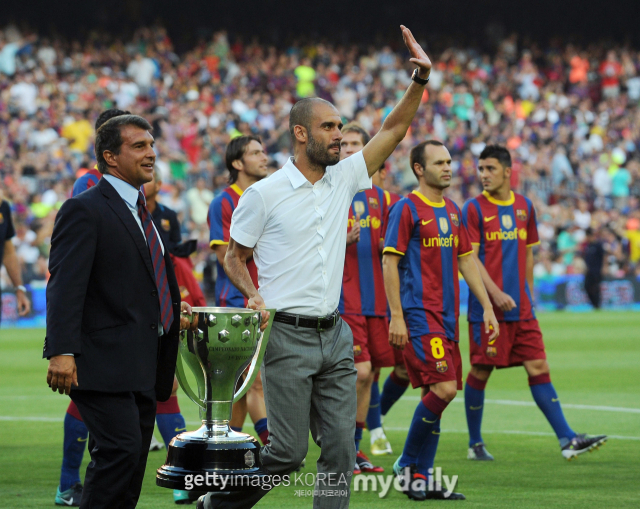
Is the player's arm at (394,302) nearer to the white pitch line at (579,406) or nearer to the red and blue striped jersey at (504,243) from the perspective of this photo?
the red and blue striped jersey at (504,243)

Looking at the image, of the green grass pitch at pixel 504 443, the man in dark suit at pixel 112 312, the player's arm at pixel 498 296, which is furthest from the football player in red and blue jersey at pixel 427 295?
the man in dark suit at pixel 112 312

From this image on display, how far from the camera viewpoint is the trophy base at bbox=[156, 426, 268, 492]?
424 centimetres

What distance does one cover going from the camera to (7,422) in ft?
30.7

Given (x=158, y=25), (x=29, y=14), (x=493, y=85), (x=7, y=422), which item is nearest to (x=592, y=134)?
(x=493, y=85)

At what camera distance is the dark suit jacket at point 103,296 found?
3.97 meters

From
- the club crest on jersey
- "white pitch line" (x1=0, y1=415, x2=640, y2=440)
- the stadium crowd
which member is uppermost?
the stadium crowd

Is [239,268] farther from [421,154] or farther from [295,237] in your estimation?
[421,154]

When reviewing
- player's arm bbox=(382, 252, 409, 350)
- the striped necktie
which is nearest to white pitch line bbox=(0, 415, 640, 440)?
player's arm bbox=(382, 252, 409, 350)

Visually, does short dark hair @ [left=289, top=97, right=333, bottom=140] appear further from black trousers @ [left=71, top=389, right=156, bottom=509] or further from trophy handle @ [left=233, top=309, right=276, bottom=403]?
black trousers @ [left=71, top=389, right=156, bottom=509]

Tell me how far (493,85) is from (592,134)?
3708 millimetres

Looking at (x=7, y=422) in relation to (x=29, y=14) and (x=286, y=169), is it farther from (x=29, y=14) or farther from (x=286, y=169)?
(x=29, y=14)

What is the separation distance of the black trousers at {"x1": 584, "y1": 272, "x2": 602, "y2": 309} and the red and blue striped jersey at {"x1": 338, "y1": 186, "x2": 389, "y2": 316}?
18293mm

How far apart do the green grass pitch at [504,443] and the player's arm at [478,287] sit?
1038 mm

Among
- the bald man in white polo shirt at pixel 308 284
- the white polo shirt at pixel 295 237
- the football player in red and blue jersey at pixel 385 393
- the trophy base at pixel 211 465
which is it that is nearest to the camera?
the trophy base at pixel 211 465
